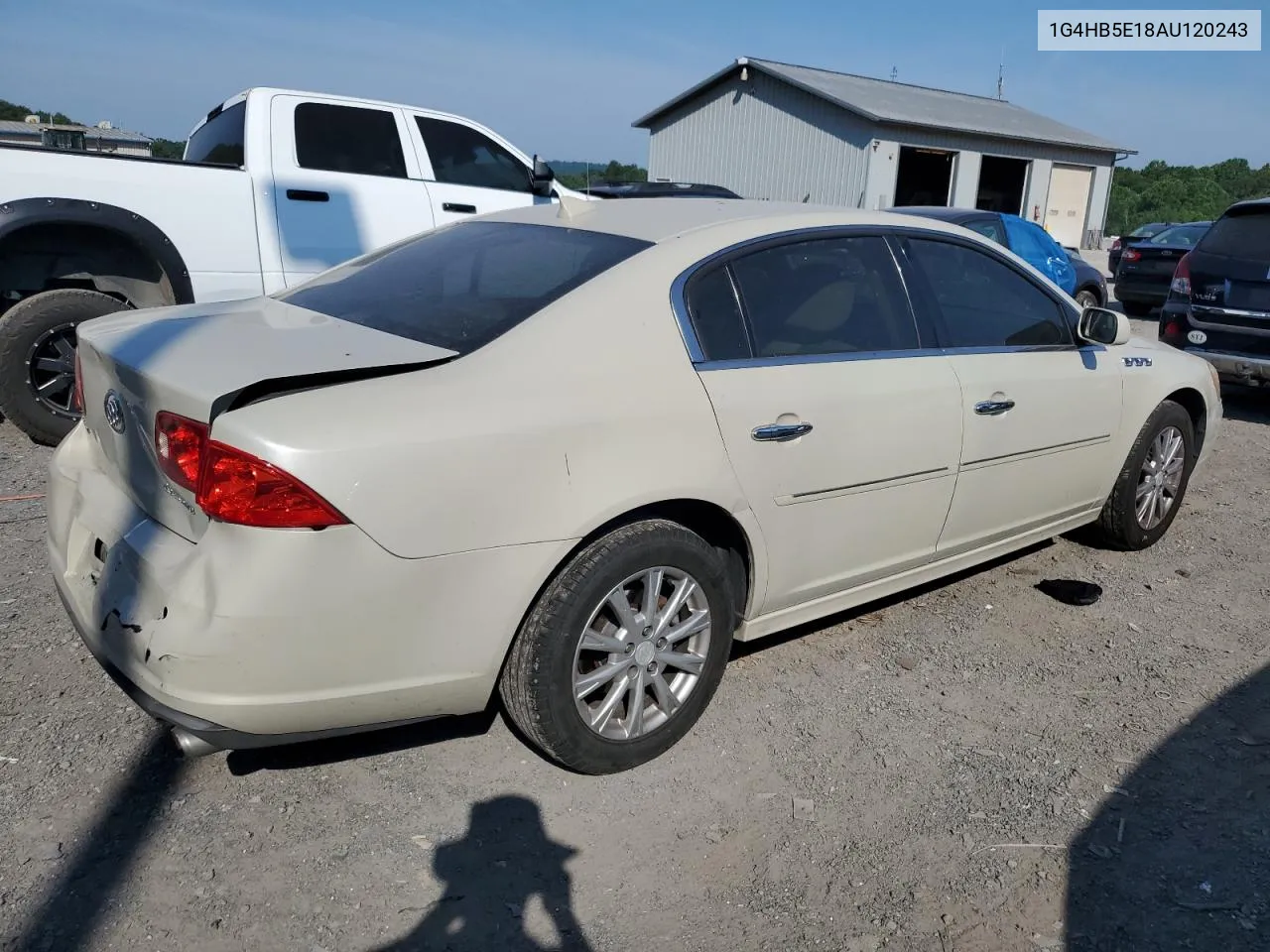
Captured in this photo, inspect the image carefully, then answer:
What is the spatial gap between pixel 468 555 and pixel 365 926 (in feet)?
2.91

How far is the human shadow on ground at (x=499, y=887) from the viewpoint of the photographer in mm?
2336

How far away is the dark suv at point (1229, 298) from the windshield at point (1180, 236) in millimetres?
7220

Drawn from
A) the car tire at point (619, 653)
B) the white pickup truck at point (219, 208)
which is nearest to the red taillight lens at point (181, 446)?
the car tire at point (619, 653)

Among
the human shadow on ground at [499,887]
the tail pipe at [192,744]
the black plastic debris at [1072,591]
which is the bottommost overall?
the human shadow on ground at [499,887]

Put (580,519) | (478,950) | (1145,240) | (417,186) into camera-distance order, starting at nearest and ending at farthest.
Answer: (478,950) → (580,519) → (417,186) → (1145,240)

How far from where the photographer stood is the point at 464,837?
2.69m

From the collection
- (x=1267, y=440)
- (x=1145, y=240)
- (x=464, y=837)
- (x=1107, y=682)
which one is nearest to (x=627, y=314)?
(x=464, y=837)

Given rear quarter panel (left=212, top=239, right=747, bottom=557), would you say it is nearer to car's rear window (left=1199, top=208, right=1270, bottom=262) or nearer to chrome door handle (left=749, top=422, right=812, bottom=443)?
chrome door handle (left=749, top=422, right=812, bottom=443)

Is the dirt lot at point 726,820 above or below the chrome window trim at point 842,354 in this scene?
below

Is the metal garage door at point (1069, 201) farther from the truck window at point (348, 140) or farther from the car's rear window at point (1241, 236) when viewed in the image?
the truck window at point (348, 140)

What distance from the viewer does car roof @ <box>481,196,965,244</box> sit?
3.29 meters

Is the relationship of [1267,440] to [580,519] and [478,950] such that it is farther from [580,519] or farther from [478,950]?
[478,950]

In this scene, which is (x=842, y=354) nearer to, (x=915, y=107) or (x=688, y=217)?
(x=688, y=217)

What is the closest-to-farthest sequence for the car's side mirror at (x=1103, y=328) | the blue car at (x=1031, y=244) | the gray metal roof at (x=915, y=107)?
1. the car's side mirror at (x=1103, y=328)
2. the blue car at (x=1031, y=244)
3. the gray metal roof at (x=915, y=107)
